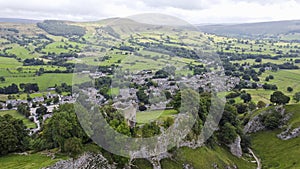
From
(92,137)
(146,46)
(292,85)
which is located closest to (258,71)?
(292,85)

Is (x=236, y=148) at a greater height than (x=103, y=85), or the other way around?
(x=103, y=85)

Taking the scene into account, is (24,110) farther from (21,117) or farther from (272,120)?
(272,120)

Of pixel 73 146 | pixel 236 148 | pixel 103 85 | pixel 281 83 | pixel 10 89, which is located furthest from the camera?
pixel 281 83

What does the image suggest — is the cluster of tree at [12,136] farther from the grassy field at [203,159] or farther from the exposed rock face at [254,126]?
the exposed rock face at [254,126]

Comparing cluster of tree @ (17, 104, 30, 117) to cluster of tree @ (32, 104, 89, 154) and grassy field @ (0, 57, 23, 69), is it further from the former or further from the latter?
grassy field @ (0, 57, 23, 69)

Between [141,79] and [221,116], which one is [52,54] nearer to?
[141,79]

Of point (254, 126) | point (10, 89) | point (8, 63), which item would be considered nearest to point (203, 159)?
point (254, 126)

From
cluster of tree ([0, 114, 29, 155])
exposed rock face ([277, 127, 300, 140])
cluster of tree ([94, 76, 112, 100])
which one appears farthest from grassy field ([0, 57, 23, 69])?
exposed rock face ([277, 127, 300, 140])
